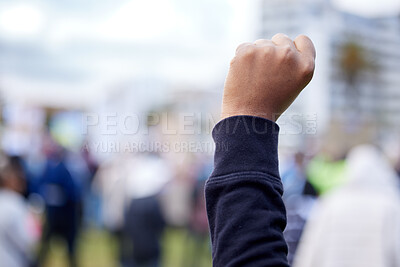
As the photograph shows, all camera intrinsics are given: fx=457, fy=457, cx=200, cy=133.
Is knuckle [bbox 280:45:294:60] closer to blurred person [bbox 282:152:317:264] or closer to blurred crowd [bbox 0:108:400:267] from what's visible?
blurred crowd [bbox 0:108:400:267]

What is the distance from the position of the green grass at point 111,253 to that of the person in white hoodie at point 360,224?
4.64m

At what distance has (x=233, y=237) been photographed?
794 millimetres

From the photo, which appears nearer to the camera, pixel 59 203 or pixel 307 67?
pixel 307 67

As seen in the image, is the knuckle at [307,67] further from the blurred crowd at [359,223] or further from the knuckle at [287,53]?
the blurred crowd at [359,223]

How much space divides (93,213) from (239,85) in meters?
9.23

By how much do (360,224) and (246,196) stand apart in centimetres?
162

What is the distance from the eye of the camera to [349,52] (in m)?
46.7

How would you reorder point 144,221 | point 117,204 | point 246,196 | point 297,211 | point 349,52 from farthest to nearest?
point 349,52 < point 117,204 < point 144,221 < point 297,211 < point 246,196

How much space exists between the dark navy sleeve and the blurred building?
153 ft

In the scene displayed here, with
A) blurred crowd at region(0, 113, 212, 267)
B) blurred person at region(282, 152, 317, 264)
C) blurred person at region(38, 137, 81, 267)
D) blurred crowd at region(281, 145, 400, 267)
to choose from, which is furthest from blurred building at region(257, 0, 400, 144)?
blurred crowd at region(281, 145, 400, 267)

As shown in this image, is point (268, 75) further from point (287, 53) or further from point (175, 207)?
point (175, 207)

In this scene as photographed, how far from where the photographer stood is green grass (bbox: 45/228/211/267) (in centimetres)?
698

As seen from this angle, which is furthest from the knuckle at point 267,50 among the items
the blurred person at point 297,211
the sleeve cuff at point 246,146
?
the blurred person at point 297,211

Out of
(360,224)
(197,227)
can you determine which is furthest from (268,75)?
(197,227)
